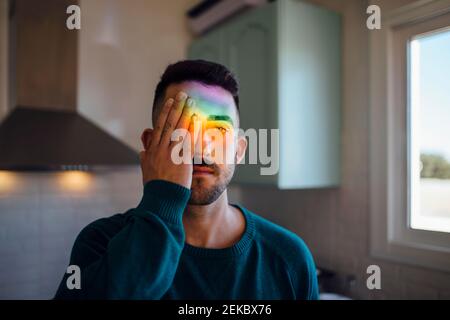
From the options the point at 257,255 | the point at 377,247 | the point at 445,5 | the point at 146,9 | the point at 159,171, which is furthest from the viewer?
the point at 146,9

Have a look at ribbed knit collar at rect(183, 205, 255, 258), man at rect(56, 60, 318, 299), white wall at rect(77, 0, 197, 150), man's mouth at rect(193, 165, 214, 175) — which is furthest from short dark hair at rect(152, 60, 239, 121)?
white wall at rect(77, 0, 197, 150)

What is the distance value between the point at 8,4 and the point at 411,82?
1.04m

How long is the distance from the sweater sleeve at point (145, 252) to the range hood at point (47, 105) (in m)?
0.53

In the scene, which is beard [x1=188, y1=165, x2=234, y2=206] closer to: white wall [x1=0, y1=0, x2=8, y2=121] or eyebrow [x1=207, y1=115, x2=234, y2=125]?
eyebrow [x1=207, y1=115, x2=234, y2=125]

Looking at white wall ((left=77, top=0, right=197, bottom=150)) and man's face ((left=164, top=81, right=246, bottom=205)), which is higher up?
white wall ((left=77, top=0, right=197, bottom=150))

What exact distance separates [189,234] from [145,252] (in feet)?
0.47

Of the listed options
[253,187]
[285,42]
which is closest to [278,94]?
[285,42]

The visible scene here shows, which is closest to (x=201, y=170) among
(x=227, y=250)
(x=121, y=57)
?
(x=227, y=250)

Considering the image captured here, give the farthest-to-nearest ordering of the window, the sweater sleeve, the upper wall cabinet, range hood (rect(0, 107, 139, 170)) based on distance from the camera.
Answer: the upper wall cabinet
range hood (rect(0, 107, 139, 170))
the window
the sweater sleeve

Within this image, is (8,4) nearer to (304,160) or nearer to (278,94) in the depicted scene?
(278,94)

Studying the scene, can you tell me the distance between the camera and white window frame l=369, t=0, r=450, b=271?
0.83 meters

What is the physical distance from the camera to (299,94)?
41.4 inches

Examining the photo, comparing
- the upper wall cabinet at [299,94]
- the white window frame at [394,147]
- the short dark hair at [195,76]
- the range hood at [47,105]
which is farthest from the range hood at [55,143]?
the white window frame at [394,147]
